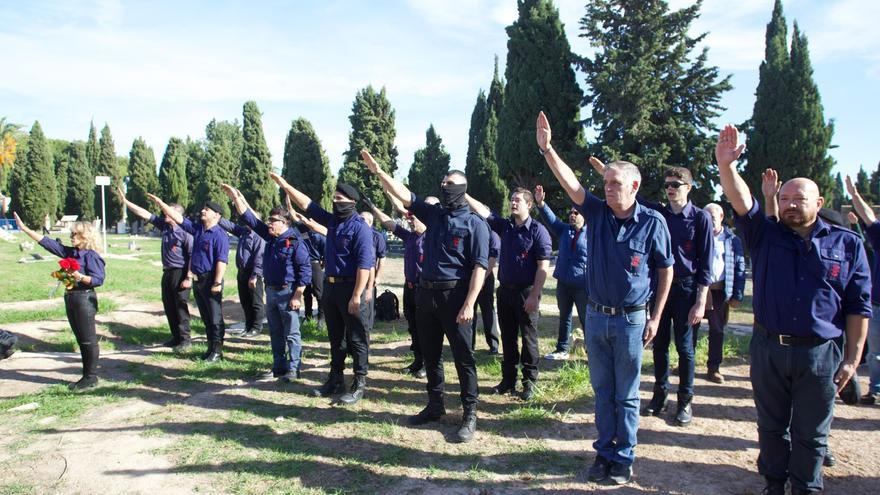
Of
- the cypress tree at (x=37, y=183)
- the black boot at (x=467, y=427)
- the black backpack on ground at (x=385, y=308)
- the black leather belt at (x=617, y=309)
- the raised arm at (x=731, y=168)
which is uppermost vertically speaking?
the cypress tree at (x=37, y=183)

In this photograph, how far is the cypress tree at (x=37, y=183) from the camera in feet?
124

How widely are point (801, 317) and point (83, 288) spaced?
6.70 meters

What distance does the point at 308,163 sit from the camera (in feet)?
111

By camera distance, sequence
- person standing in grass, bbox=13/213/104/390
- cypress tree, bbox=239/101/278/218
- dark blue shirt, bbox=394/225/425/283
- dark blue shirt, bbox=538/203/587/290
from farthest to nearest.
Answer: cypress tree, bbox=239/101/278/218, dark blue shirt, bbox=394/225/425/283, dark blue shirt, bbox=538/203/587/290, person standing in grass, bbox=13/213/104/390

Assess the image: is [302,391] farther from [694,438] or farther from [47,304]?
[47,304]

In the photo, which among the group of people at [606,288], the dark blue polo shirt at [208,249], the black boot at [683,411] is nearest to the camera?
the group of people at [606,288]

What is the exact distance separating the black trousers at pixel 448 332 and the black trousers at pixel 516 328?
930 millimetres

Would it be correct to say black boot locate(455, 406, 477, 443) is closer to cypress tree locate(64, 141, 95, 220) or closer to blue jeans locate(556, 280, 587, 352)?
blue jeans locate(556, 280, 587, 352)

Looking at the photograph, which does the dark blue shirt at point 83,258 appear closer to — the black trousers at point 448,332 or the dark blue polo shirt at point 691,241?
the black trousers at point 448,332

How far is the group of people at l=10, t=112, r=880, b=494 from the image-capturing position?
129 inches

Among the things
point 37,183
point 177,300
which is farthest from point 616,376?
point 37,183

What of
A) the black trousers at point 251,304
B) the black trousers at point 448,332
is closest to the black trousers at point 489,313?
the black trousers at point 448,332

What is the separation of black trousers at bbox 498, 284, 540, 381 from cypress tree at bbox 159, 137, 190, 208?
46.3 metres

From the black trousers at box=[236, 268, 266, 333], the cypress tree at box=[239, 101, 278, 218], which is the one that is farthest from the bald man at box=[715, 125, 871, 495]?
the cypress tree at box=[239, 101, 278, 218]
